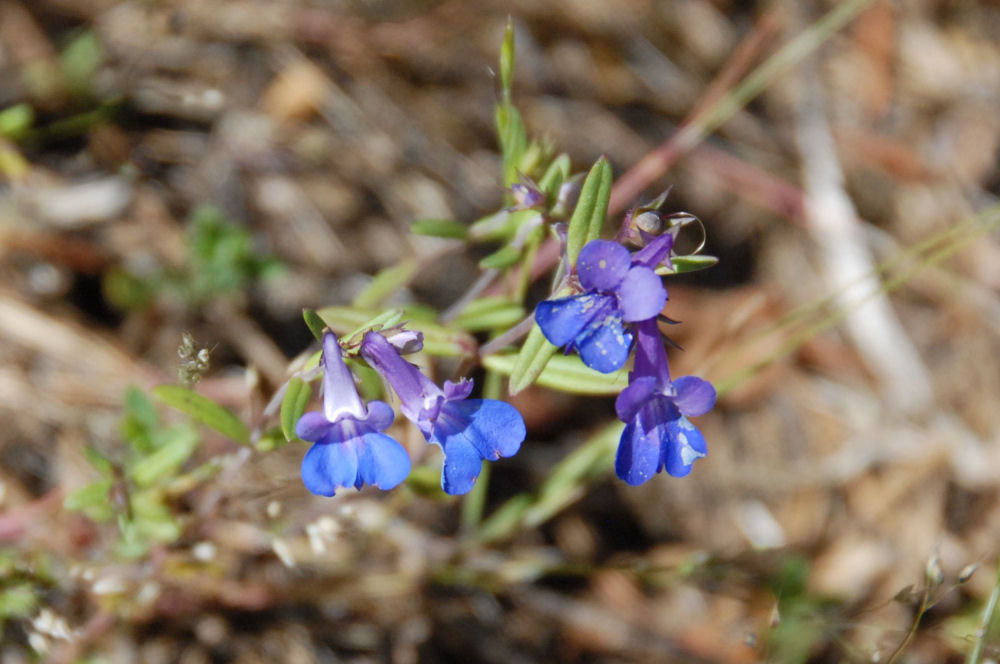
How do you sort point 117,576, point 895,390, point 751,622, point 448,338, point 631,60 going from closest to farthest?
point 448,338, point 117,576, point 751,622, point 895,390, point 631,60

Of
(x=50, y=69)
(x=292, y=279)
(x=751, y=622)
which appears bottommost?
(x=751, y=622)

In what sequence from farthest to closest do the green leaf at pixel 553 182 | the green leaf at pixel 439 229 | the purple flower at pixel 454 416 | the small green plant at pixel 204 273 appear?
Answer: 1. the small green plant at pixel 204 273
2. the green leaf at pixel 439 229
3. the green leaf at pixel 553 182
4. the purple flower at pixel 454 416

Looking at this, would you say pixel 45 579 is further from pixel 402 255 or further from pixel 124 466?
pixel 402 255

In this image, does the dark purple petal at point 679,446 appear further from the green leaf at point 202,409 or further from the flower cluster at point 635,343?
the green leaf at point 202,409

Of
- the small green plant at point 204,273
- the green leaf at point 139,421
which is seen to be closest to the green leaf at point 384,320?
the green leaf at point 139,421

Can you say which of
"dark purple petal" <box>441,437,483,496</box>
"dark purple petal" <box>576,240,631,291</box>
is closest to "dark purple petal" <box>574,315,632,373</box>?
"dark purple petal" <box>576,240,631,291</box>

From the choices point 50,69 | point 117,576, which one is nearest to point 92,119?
point 50,69

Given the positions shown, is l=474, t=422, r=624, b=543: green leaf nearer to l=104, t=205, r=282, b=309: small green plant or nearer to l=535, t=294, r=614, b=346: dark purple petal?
l=535, t=294, r=614, b=346: dark purple petal
